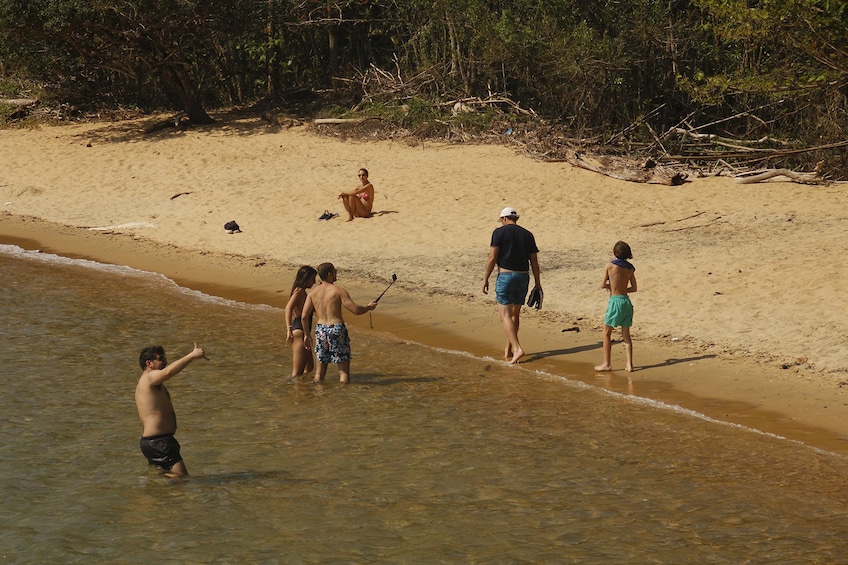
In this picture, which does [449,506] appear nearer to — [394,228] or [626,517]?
[626,517]

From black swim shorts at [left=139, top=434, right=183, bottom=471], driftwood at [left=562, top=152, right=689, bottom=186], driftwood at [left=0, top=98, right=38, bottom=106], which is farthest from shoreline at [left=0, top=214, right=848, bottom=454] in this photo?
driftwood at [left=0, top=98, right=38, bottom=106]

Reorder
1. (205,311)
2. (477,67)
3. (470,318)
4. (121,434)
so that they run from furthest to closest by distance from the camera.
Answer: (477,67) < (205,311) < (470,318) < (121,434)

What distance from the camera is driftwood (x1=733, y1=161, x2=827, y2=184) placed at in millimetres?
19125

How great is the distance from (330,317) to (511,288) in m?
2.13

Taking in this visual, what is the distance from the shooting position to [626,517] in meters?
7.31

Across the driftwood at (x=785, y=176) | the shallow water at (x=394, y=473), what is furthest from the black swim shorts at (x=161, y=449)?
the driftwood at (x=785, y=176)

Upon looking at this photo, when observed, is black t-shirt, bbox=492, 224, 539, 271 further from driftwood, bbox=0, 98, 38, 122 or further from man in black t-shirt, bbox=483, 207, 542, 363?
driftwood, bbox=0, 98, 38, 122

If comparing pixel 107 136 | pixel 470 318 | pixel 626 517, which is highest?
pixel 107 136

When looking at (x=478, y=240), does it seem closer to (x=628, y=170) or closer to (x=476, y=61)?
(x=628, y=170)

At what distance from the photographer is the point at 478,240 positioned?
16828mm

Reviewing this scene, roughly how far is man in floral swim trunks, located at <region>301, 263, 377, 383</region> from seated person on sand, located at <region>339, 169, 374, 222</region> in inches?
314

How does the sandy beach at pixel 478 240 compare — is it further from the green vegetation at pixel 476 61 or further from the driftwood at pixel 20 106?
the driftwood at pixel 20 106

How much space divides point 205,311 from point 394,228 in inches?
186

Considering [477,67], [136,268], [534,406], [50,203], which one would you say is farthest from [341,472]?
[477,67]
